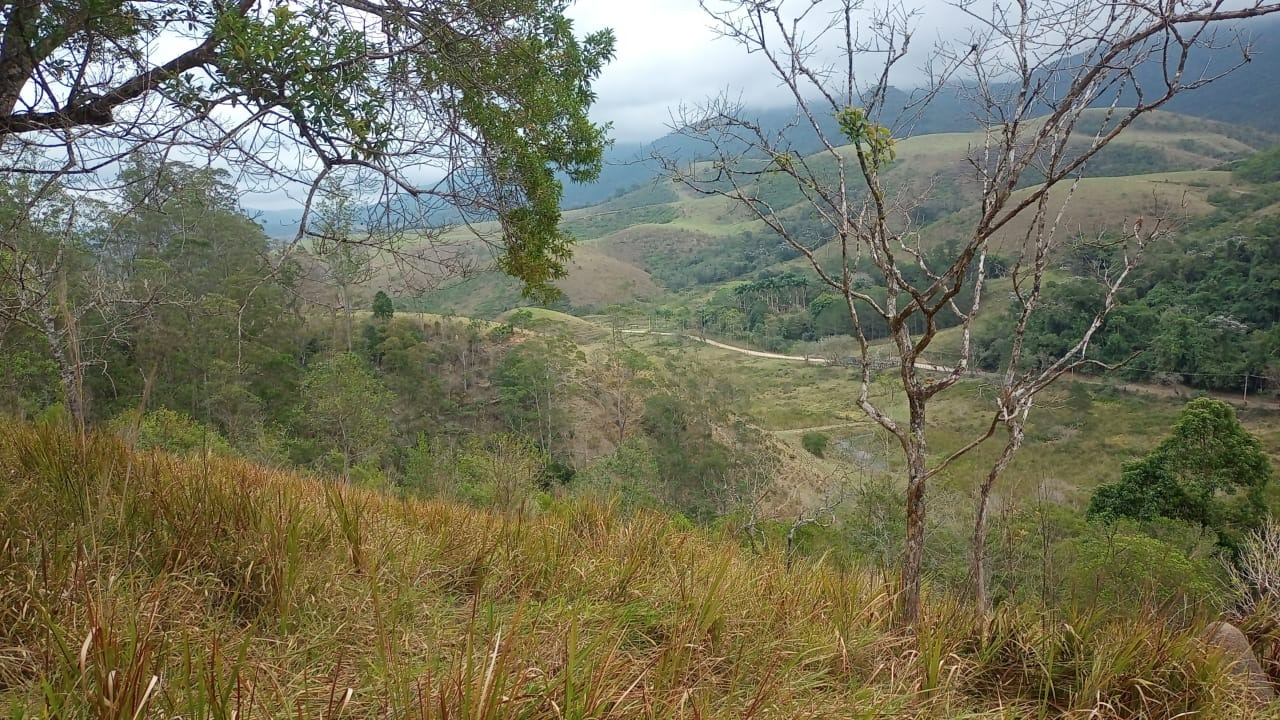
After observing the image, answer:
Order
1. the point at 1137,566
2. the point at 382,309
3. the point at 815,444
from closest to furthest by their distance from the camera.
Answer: the point at 1137,566
the point at 382,309
the point at 815,444

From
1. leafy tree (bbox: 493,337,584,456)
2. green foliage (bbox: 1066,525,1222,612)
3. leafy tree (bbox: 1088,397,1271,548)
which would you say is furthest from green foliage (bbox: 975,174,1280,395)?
leafy tree (bbox: 493,337,584,456)

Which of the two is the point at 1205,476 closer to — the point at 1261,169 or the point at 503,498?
the point at 503,498

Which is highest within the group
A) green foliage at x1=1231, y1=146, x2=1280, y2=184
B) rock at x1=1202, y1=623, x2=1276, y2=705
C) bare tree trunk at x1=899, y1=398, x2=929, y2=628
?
bare tree trunk at x1=899, y1=398, x2=929, y2=628

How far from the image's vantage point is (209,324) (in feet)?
83.9

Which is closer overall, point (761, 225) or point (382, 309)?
point (382, 309)

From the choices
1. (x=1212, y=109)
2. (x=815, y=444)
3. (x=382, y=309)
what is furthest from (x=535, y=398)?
(x=1212, y=109)

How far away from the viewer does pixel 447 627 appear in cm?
251

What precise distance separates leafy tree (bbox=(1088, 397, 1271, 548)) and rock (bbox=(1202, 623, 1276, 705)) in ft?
80.0

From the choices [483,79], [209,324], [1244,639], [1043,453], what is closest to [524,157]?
[483,79]

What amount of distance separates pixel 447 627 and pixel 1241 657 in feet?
12.5

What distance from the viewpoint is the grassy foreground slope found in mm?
1724

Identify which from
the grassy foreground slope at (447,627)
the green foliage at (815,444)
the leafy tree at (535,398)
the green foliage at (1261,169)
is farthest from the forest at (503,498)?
the green foliage at (1261,169)

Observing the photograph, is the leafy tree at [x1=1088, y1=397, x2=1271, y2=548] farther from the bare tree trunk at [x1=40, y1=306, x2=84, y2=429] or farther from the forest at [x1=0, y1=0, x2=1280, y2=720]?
the bare tree trunk at [x1=40, y1=306, x2=84, y2=429]

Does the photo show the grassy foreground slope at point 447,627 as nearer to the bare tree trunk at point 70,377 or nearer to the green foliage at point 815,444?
the bare tree trunk at point 70,377
